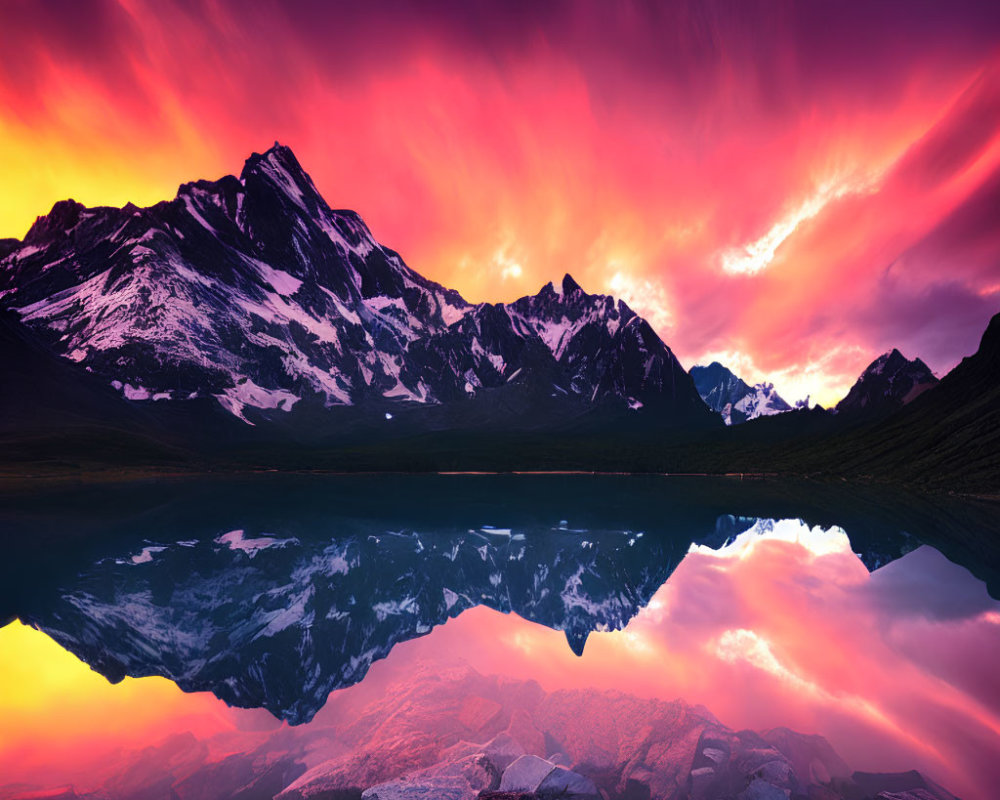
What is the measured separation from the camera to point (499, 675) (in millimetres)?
20672

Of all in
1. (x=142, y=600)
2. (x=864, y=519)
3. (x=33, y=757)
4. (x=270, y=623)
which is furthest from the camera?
(x=864, y=519)

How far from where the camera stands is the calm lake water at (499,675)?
13.6m

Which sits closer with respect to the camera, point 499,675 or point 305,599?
point 499,675

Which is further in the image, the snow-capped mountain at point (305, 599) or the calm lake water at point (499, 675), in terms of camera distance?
the snow-capped mountain at point (305, 599)

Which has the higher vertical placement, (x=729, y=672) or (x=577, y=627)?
(x=577, y=627)

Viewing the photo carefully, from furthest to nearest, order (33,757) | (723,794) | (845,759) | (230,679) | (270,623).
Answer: (270,623), (230,679), (33,757), (845,759), (723,794)

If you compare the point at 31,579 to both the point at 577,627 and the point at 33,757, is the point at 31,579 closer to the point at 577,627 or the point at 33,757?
the point at 33,757

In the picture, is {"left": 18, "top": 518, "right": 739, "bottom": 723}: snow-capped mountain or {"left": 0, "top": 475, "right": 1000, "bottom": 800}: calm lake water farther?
{"left": 18, "top": 518, "right": 739, "bottom": 723}: snow-capped mountain

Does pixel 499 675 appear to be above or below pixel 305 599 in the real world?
below

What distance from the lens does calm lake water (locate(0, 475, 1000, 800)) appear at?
A: 13583 millimetres

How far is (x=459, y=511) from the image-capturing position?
85.6 meters

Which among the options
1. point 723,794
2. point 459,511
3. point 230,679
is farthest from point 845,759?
point 459,511

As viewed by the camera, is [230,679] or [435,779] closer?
[435,779]

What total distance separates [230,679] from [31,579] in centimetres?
2679
